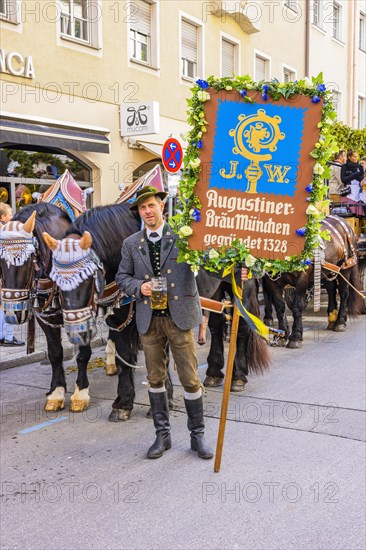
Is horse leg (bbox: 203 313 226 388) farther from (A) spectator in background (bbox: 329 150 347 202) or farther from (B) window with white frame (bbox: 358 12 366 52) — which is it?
(B) window with white frame (bbox: 358 12 366 52)

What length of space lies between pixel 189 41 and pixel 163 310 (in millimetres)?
12388

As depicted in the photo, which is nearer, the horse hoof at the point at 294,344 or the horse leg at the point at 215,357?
the horse leg at the point at 215,357

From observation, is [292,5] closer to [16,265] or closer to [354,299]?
[354,299]

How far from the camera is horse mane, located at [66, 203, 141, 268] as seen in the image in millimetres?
4742

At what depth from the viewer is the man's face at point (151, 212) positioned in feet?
13.5

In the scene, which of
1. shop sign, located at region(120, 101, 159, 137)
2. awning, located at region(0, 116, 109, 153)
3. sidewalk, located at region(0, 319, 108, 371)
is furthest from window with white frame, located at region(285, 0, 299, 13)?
sidewalk, located at region(0, 319, 108, 371)

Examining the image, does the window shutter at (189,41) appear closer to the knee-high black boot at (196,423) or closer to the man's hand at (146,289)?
the man's hand at (146,289)

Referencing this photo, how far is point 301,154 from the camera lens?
12.2 feet

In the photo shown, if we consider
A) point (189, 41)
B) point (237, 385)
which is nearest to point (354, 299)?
point (237, 385)

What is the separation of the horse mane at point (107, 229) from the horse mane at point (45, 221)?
365 millimetres

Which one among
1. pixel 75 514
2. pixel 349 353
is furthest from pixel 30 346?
pixel 349 353

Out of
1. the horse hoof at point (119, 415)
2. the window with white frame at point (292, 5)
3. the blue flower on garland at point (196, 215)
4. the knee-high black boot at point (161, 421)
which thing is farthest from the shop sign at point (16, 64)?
the window with white frame at point (292, 5)

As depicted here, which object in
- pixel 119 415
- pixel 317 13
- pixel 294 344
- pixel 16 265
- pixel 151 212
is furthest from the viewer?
pixel 317 13

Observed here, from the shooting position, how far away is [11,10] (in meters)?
10.3
